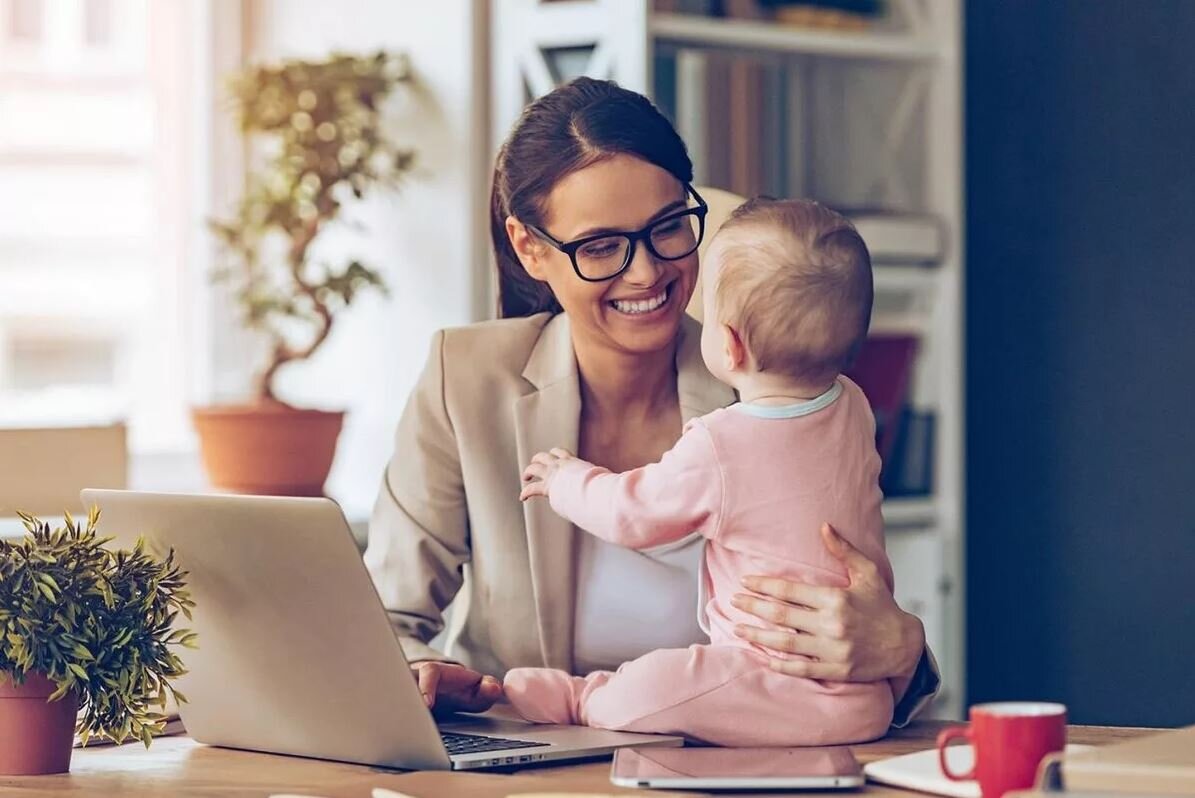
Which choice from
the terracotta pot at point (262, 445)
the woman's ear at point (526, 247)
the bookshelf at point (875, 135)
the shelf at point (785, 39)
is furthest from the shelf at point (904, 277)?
the woman's ear at point (526, 247)

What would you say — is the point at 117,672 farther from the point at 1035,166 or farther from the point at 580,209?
the point at 1035,166

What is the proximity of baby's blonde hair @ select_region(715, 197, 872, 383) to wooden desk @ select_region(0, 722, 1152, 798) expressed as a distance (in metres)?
0.34

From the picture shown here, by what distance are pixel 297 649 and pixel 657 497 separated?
13.2 inches

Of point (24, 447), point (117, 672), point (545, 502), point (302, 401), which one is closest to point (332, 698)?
point (117, 672)

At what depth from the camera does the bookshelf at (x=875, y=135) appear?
3.16 meters

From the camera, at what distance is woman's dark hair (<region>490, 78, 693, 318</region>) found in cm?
181

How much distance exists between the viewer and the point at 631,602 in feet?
6.33

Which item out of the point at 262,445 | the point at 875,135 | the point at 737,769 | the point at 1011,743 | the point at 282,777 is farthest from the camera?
the point at 875,135

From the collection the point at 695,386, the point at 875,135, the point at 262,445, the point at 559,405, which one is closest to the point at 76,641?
the point at 559,405

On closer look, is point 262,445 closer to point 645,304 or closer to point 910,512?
point 910,512

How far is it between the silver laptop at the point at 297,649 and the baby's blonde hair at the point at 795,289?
1.15 ft

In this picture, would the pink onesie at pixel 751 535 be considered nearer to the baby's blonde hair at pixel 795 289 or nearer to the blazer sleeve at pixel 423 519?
the baby's blonde hair at pixel 795 289

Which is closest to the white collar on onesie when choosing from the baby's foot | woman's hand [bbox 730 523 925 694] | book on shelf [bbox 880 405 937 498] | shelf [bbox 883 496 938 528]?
woman's hand [bbox 730 523 925 694]

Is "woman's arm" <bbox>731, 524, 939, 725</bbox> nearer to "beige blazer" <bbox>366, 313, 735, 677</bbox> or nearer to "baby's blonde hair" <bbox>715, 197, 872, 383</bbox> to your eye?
"baby's blonde hair" <bbox>715, 197, 872, 383</bbox>
